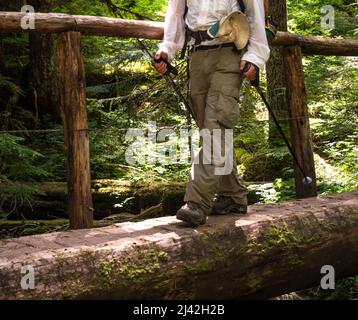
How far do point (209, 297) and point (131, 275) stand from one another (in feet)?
2.25

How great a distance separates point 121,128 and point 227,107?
11.0ft

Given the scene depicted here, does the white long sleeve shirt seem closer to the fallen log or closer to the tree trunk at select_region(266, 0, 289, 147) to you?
the fallen log

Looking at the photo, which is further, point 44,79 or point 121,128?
point 44,79

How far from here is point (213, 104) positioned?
157 inches

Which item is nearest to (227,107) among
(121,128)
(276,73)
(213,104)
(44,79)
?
(213,104)

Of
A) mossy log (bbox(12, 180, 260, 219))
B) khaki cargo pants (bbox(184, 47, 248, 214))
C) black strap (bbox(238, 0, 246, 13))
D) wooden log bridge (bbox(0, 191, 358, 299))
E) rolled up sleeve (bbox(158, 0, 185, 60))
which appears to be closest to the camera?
wooden log bridge (bbox(0, 191, 358, 299))

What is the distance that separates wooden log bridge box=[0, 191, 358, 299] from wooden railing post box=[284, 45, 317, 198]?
823mm

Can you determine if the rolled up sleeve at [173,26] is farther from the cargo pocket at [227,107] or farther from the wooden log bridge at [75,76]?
the cargo pocket at [227,107]

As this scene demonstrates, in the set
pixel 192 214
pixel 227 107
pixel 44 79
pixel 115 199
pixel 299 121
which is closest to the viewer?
pixel 192 214

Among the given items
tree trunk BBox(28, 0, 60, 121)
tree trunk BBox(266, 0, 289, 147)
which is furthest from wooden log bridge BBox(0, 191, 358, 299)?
tree trunk BBox(28, 0, 60, 121)

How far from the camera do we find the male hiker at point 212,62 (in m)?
3.88

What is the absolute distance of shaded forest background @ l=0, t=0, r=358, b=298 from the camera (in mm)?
6836

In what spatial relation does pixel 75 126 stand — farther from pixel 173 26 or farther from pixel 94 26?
pixel 173 26
